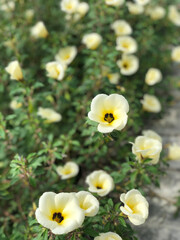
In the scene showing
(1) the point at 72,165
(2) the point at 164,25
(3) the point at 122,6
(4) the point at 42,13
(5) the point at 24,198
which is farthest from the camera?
(2) the point at 164,25

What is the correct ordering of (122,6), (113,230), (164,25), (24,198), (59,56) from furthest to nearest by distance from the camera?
(164,25) < (122,6) < (59,56) < (24,198) < (113,230)

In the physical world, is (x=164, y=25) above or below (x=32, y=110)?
above

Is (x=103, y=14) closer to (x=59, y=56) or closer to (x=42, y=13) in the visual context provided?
(x=59, y=56)

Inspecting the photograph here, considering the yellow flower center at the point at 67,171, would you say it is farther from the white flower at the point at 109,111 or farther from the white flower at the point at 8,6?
the white flower at the point at 8,6

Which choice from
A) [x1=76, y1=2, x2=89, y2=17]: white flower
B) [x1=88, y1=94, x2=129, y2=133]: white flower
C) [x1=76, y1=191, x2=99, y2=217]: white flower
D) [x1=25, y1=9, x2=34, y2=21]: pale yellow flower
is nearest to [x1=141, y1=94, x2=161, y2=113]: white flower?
[x1=88, y1=94, x2=129, y2=133]: white flower

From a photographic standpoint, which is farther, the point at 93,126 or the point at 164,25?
the point at 164,25

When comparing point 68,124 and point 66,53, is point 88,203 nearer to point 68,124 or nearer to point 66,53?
point 68,124

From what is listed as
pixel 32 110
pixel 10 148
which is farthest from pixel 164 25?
pixel 10 148
